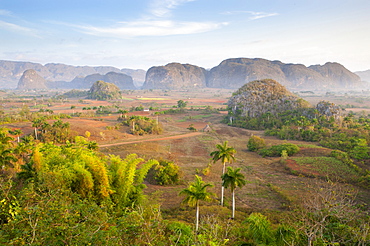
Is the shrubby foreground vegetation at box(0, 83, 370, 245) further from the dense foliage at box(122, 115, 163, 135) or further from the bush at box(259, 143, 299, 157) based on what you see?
the dense foliage at box(122, 115, 163, 135)

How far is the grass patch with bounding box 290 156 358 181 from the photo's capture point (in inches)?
1150

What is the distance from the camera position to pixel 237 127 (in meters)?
71.3

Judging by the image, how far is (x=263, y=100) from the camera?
272 feet

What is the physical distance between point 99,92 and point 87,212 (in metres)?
165

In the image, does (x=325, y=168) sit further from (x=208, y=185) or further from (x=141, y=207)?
(x=141, y=207)

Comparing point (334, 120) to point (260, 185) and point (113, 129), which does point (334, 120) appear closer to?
point (260, 185)

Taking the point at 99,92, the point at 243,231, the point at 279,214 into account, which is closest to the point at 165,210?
the point at 243,231

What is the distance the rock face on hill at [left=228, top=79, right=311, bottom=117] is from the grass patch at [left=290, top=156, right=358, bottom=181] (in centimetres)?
4356

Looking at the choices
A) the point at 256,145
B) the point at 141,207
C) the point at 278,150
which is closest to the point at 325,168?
the point at 278,150

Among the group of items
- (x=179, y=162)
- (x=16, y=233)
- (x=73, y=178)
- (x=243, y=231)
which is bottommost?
(x=179, y=162)

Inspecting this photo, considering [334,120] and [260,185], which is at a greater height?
[334,120]

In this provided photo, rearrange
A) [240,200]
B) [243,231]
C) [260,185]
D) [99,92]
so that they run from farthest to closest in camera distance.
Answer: [99,92]
[260,185]
[240,200]
[243,231]

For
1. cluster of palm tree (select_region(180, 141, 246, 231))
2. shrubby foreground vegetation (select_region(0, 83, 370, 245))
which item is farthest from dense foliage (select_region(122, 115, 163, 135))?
cluster of palm tree (select_region(180, 141, 246, 231))

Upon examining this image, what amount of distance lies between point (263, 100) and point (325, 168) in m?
54.1
